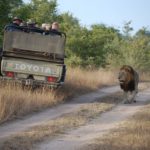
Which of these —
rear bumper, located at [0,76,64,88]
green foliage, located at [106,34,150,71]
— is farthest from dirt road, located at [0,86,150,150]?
green foliage, located at [106,34,150,71]

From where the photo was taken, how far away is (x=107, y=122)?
1402 centimetres

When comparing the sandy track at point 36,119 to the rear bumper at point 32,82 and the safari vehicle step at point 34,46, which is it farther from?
the safari vehicle step at point 34,46

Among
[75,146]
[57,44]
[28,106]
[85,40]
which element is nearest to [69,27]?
[85,40]

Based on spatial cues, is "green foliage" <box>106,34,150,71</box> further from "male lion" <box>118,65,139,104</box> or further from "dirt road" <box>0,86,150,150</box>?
"dirt road" <box>0,86,150,150</box>

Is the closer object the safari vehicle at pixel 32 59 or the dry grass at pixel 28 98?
the dry grass at pixel 28 98

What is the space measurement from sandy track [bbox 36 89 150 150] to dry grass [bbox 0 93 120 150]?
22cm

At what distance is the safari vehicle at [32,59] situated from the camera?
17.8m

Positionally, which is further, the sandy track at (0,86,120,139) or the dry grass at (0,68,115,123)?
the dry grass at (0,68,115,123)

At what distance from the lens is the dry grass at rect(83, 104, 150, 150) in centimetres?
996

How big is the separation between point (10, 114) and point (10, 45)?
4.92 metres

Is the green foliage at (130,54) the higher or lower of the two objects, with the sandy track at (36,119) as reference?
higher

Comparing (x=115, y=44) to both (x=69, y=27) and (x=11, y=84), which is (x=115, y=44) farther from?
(x=11, y=84)

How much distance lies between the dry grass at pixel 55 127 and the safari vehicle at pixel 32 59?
63.1 inches

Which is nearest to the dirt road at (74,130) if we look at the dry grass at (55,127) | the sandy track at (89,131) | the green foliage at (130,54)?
the sandy track at (89,131)
